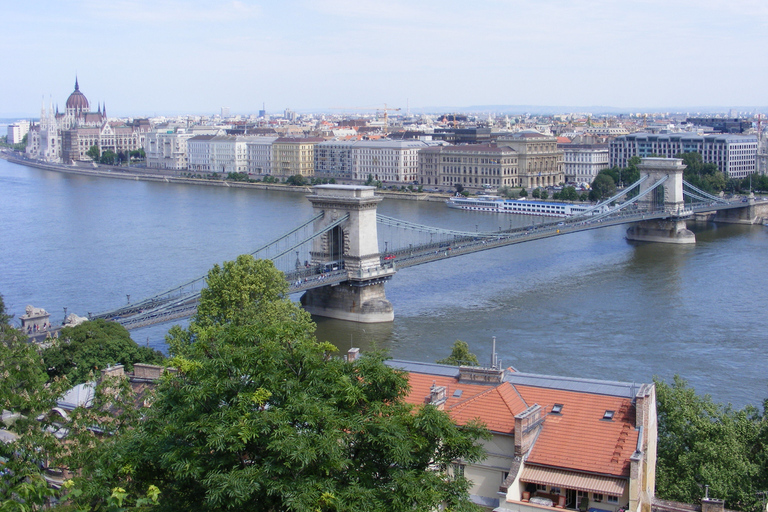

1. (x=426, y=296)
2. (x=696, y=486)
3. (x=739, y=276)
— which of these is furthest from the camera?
(x=739, y=276)

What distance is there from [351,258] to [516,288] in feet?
20.2

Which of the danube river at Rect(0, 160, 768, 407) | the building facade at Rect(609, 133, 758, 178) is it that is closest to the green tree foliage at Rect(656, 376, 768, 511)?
the danube river at Rect(0, 160, 768, 407)

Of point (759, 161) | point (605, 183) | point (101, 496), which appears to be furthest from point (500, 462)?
point (759, 161)

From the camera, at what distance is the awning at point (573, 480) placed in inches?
353

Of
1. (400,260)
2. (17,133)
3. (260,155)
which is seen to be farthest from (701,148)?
(17,133)

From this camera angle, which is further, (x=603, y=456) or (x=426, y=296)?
(x=426, y=296)

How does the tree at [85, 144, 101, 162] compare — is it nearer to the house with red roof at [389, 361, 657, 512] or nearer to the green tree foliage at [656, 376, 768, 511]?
the green tree foliage at [656, 376, 768, 511]

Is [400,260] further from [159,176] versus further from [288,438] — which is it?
[159,176]

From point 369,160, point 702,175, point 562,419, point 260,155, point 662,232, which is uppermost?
point 260,155

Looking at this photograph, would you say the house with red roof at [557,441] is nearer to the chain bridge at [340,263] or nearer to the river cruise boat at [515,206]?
the chain bridge at [340,263]

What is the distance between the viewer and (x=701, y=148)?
232ft

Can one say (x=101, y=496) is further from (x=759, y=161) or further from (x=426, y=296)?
(x=759, y=161)

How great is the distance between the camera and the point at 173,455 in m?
7.56

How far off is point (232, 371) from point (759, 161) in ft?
230
